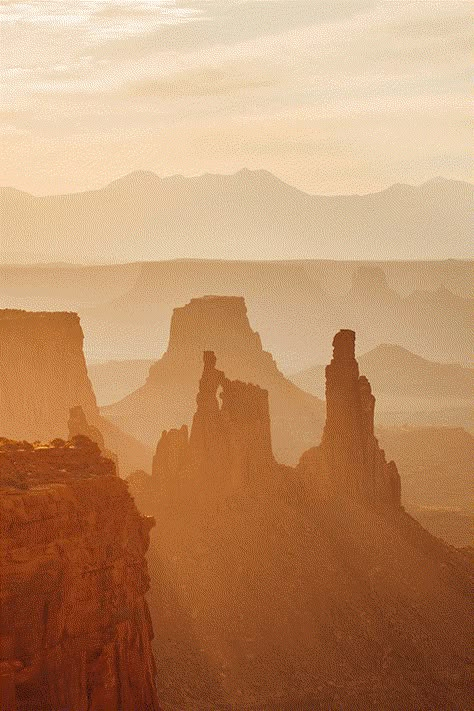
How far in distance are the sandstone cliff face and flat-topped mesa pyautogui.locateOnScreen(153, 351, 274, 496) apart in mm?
39893

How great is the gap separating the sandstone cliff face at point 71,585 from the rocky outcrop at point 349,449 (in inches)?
1762

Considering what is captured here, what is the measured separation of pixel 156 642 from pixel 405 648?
420 inches

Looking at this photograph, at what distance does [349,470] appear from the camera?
81125 millimetres

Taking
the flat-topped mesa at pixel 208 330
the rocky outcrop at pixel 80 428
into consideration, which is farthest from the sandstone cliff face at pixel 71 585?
the flat-topped mesa at pixel 208 330

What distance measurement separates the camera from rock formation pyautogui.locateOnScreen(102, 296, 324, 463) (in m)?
150

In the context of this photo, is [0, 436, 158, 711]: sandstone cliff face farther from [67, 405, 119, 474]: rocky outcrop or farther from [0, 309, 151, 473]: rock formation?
[0, 309, 151, 473]: rock formation

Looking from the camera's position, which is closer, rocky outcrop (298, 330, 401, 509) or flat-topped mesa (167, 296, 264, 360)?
rocky outcrop (298, 330, 401, 509)

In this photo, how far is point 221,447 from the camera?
76750 mm

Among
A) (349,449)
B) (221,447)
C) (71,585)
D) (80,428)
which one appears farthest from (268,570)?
(71,585)

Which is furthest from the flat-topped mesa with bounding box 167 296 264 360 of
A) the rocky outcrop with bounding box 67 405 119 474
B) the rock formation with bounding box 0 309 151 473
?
the rocky outcrop with bounding box 67 405 119 474

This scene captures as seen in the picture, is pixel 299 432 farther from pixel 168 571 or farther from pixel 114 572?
pixel 114 572

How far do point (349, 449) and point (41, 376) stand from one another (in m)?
32.1

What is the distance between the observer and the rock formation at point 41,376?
103 meters

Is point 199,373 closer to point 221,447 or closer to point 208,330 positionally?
point 208,330
